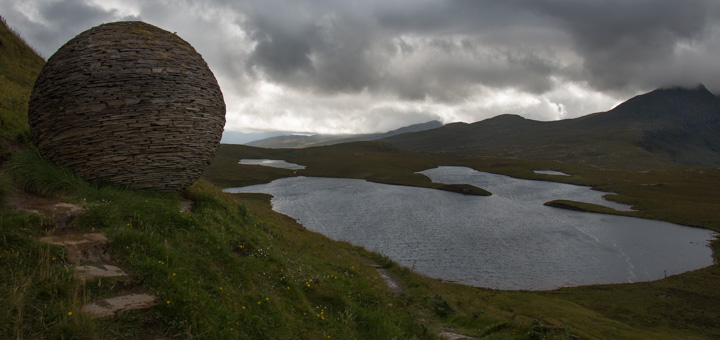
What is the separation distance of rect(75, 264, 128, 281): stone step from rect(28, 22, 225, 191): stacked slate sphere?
13.7 ft

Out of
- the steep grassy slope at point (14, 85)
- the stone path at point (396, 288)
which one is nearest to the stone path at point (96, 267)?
the steep grassy slope at point (14, 85)

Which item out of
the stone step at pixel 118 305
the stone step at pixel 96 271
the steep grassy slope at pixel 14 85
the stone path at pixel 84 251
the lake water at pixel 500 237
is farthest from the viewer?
the lake water at pixel 500 237

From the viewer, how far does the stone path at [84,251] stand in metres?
6.04

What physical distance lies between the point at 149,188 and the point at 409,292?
14.5 meters

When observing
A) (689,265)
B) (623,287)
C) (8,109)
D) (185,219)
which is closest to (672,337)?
(623,287)

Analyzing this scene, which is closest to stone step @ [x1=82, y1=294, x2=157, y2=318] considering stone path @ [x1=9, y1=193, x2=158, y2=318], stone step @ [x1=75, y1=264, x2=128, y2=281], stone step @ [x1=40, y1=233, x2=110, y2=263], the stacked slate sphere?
stone path @ [x1=9, y1=193, x2=158, y2=318]

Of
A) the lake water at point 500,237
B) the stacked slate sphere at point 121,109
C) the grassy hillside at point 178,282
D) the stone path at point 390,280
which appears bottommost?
the lake water at point 500,237

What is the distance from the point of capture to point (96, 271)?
668cm

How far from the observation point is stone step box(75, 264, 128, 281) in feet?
20.8

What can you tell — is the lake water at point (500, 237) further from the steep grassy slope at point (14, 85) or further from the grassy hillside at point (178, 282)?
the steep grassy slope at point (14, 85)

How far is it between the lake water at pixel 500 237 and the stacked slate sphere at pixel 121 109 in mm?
27035

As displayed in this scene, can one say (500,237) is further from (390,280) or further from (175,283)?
(175,283)

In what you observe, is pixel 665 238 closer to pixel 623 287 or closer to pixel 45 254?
pixel 623 287

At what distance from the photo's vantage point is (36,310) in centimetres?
545
